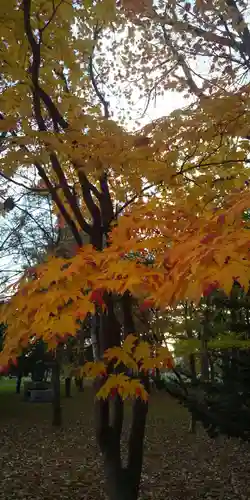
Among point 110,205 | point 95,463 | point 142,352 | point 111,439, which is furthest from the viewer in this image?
point 95,463

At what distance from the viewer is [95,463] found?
8.70 meters

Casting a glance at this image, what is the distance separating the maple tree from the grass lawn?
436 cm

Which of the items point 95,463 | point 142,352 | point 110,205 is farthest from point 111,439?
point 95,463

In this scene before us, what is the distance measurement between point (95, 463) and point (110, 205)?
699 cm

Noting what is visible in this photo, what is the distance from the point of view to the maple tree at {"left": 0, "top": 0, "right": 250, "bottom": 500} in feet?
6.64

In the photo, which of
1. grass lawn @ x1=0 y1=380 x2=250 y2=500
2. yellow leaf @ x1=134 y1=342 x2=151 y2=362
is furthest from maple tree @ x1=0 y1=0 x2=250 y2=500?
grass lawn @ x1=0 y1=380 x2=250 y2=500

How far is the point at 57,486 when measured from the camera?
712 centimetres

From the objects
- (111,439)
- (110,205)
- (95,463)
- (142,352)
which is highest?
(110,205)

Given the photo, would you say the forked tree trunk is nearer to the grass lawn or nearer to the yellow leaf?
the yellow leaf

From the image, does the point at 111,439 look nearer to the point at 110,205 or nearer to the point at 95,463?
the point at 110,205

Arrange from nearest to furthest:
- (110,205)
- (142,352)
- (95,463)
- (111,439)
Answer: (142,352) < (111,439) < (110,205) < (95,463)

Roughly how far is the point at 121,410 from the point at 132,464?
43cm

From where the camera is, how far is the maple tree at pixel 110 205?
2.03 meters

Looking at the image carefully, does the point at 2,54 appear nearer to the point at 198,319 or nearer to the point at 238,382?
the point at 238,382
